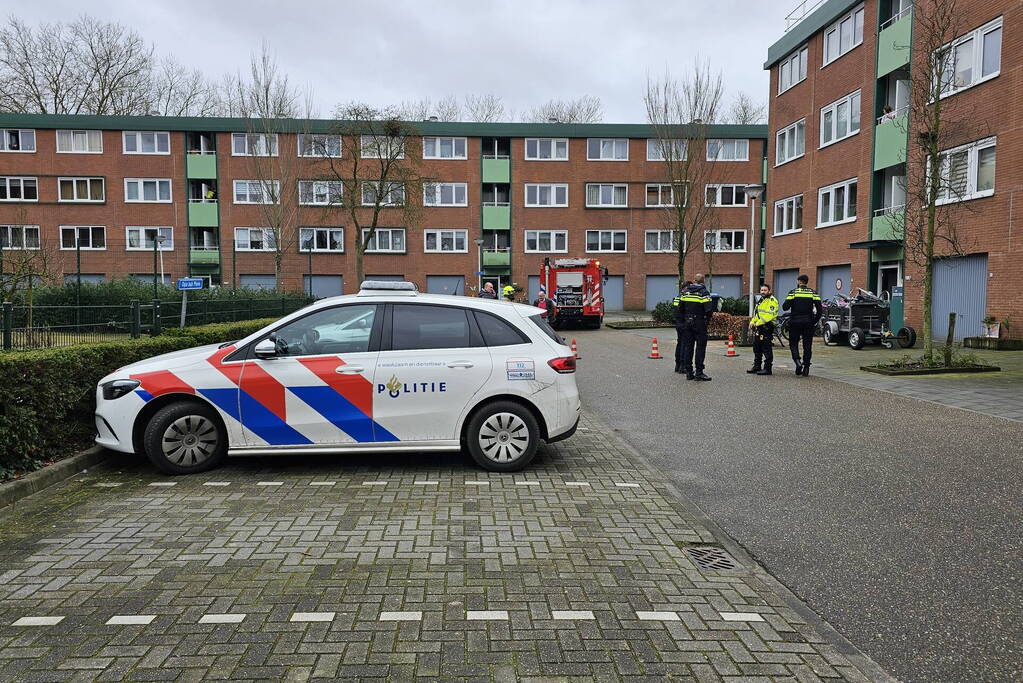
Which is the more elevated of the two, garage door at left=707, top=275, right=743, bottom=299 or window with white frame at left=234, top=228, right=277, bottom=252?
window with white frame at left=234, top=228, right=277, bottom=252

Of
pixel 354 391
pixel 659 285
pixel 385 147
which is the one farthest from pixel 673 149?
pixel 354 391

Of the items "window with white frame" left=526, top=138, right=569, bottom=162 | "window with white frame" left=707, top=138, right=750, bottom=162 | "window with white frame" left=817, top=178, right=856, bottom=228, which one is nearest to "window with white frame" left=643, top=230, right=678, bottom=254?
"window with white frame" left=707, top=138, right=750, bottom=162

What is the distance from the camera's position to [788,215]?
103 feet

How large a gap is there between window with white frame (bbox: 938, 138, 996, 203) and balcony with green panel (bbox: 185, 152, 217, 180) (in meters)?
37.9

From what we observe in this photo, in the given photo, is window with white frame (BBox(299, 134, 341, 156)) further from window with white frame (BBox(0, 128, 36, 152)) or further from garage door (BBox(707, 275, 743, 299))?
garage door (BBox(707, 275, 743, 299))

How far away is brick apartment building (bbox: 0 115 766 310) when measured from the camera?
43281 mm

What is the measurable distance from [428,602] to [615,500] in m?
2.28

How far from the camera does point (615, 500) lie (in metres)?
5.66

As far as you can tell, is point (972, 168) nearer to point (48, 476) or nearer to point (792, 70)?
point (792, 70)

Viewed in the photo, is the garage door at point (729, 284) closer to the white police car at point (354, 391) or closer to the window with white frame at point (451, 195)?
Result: the window with white frame at point (451, 195)

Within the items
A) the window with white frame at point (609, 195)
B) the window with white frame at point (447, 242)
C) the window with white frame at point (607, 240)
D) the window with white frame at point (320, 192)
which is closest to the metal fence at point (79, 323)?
the window with white frame at point (320, 192)

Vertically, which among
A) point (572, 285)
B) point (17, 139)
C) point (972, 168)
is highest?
point (17, 139)

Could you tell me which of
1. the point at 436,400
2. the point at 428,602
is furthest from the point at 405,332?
the point at 428,602

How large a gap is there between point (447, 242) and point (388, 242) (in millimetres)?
3559
